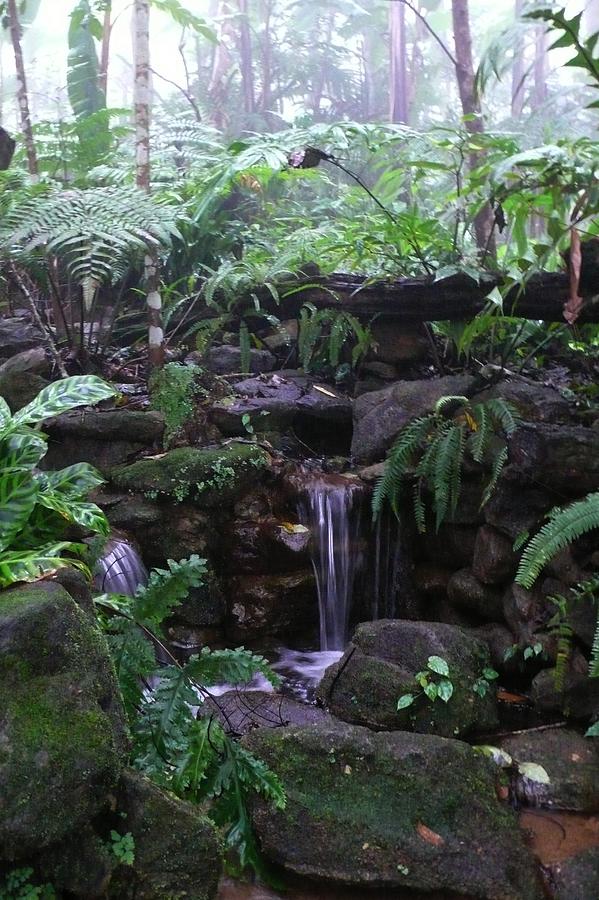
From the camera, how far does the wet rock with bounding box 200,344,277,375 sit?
6.49m

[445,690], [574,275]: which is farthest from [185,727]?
[574,275]

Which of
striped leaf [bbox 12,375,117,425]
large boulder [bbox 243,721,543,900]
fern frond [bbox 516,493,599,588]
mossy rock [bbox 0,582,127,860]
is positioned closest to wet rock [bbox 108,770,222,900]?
mossy rock [bbox 0,582,127,860]

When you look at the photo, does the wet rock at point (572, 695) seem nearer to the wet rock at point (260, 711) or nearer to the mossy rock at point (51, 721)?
the wet rock at point (260, 711)

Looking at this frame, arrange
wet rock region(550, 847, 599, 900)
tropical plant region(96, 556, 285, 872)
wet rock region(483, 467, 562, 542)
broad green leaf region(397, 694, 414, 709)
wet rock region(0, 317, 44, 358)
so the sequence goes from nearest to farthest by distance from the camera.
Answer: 1. tropical plant region(96, 556, 285, 872)
2. wet rock region(550, 847, 599, 900)
3. broad green leaf region(397, 694, 414, 709)
4. wet rock region(483, 467, 562, 542)
5. wet rock region(0, 317, 44, 358)

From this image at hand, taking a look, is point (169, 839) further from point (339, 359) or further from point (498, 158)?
point (339, 359)

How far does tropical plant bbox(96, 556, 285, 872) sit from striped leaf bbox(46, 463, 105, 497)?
48 centimetres

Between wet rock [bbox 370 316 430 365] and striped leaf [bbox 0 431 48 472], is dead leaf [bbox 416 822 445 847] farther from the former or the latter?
wet rock [bbox 370 316 430 365]

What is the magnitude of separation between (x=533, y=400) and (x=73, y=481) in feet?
11.3

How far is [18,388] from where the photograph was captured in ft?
17.4

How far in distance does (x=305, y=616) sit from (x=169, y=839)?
3037 millimetres

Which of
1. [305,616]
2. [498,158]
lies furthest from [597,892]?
[498,158]

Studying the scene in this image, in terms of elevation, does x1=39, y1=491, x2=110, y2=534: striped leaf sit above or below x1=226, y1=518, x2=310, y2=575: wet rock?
above

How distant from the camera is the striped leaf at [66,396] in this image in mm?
2863

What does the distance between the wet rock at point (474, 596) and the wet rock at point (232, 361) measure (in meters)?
2.78
